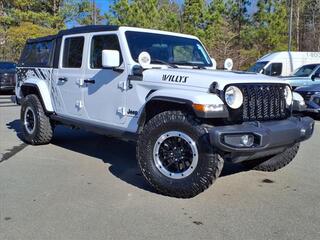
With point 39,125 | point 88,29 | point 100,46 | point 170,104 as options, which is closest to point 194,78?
point 170,104

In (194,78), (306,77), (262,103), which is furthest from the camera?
(306,77)

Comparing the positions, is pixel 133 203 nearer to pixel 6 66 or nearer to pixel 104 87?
pixel 104 87

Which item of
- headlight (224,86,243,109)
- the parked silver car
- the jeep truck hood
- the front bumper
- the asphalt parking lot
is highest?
the jeep truck hood

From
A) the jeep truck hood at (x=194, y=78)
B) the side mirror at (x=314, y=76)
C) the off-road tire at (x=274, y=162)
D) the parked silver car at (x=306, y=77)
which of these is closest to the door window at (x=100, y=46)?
the jeep truck hood at (x=194, y=78)

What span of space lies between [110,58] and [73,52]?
167 centimetres

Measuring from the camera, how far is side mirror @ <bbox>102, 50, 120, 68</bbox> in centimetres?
579

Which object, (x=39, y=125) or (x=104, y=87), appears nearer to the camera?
(x=104, y=87)

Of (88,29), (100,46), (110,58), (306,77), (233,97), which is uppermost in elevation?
(88,29)

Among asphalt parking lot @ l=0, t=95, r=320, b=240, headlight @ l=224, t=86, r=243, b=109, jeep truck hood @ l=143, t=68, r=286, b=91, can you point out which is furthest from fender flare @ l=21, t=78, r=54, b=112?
headlight @ l=224, t=86, r=243, b=109

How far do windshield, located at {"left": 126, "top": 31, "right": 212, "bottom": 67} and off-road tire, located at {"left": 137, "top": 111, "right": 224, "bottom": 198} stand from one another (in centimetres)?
118

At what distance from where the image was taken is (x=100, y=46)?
667 centimetres

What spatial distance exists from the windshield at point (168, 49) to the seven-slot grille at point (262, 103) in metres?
1.46

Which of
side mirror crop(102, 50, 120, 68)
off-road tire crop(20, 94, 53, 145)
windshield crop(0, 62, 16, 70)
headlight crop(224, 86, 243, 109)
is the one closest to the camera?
headlight crop(224, 86, 243, 109)

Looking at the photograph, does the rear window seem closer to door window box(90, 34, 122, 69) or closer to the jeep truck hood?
door window box(90, 34, 122, 69)
